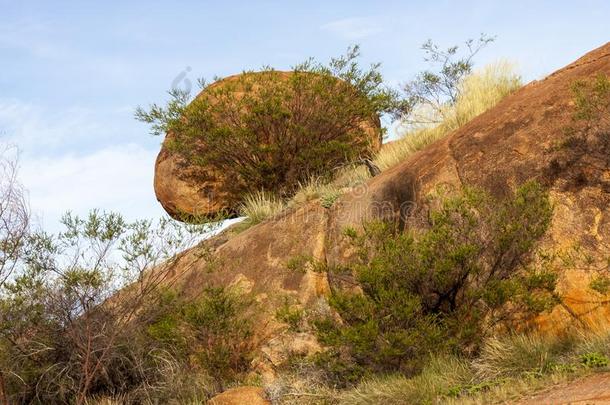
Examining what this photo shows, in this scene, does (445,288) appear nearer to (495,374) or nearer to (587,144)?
(495,374)

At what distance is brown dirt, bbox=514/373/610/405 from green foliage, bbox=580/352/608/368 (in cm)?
20

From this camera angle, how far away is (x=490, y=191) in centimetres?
1082

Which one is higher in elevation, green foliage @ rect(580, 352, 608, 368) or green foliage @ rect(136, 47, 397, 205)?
green foliage @ rect(136, 47, 397, 205)

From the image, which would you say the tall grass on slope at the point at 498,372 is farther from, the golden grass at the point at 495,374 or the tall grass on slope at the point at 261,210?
the tall grass on slope at the point at 261,210

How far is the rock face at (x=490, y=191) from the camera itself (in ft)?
31.8

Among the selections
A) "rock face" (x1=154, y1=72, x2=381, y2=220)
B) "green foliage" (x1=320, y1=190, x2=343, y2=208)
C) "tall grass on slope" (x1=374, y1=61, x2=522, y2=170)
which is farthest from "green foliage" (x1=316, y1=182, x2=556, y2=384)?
"rock face" (x1=154, y1=72, x2=381, y2=220)

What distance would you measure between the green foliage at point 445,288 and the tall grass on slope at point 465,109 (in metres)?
4.49

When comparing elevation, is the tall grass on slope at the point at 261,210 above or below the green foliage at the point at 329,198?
above

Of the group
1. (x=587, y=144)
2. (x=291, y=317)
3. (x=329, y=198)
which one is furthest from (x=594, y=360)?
(x=329, y=198)

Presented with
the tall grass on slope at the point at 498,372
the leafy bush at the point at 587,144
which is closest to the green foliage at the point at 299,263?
the tall grass on slope at the point at 498,372

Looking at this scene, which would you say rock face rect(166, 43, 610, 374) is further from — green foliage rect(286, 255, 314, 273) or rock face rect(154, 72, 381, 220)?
rock face rect(154, 72, 381, 220)

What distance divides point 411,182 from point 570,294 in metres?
3.33

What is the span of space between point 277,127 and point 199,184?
2.81 meters

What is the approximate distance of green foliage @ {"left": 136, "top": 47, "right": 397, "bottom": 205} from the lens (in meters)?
17.8
